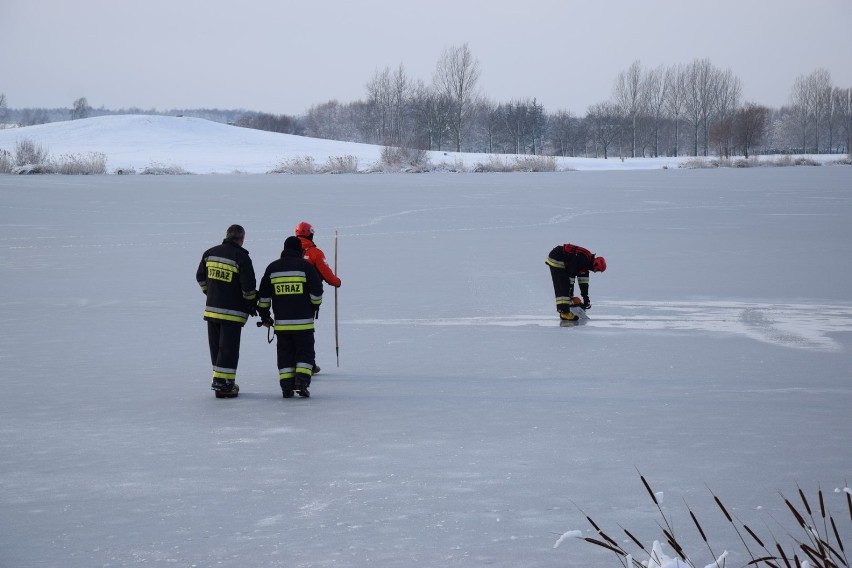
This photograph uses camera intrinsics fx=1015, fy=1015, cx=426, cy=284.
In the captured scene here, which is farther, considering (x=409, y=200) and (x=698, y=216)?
(x=409, y=200)

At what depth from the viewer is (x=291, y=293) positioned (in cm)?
803

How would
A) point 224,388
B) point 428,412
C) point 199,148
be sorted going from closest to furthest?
point 428,412 < point 224,388 < point 199,148

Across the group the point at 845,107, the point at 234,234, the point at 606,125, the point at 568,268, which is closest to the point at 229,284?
the point at 234,234

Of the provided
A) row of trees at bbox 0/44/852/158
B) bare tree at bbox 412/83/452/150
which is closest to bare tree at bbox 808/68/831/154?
row of trees at bbox 0/44/852/158

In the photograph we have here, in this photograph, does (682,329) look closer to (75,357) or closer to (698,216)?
(75,357)

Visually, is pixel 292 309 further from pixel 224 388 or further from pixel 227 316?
pixel 224 388

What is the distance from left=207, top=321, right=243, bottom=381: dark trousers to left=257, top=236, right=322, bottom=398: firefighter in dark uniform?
0.95 ft

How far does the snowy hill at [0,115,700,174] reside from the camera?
6394cm

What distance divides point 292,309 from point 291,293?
127mm

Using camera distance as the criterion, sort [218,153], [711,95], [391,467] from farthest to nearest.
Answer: [711,95]
[218,153]
[391,467]

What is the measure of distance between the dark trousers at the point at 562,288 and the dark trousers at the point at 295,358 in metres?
4.02

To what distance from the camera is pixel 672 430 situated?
669cm

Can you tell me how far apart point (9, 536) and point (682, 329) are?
7689 millimetres

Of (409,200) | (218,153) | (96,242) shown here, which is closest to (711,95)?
(218,153)
